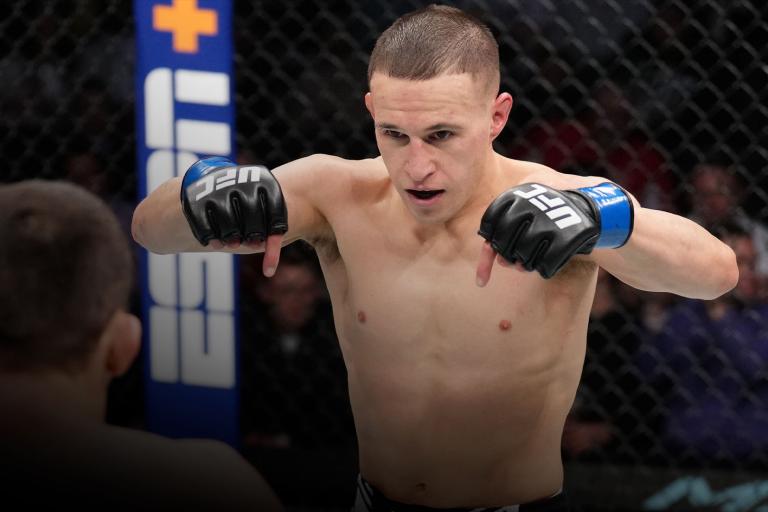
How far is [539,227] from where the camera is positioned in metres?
1.35

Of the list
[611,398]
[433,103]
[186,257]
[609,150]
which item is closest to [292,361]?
[186,257]

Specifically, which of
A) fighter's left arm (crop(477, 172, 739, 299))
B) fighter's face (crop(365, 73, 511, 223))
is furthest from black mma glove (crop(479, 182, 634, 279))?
fighter's face (crop(365, 73, 511, 223))

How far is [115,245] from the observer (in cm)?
95

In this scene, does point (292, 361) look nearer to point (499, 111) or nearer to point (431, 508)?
point (431, 508)

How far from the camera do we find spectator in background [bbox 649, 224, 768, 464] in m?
2.59

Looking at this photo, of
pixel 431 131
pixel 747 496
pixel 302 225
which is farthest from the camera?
pixel 747 496

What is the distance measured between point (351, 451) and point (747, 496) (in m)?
0.92

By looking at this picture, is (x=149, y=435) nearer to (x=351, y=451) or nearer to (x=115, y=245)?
(x=115, y=245)

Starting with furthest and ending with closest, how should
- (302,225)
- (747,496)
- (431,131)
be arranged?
(747,496) < (302,225) < (431,131)

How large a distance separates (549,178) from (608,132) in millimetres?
1032

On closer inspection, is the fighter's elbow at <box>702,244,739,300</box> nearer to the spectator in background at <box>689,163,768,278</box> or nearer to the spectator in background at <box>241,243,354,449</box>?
the spectator in background at <box>689,163,768,278</box>

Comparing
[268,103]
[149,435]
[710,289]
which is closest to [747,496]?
[710,289]

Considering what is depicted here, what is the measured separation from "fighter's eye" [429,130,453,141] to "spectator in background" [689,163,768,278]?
1.20 m

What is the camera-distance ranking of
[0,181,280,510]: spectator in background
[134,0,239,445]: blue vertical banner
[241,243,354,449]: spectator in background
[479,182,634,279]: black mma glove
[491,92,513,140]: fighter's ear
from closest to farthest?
[0,181,280,510]: spectator in background
[479,182,634,279]: black mma glove
[491,92,513,140]: fighter's ear
[134,0,239,445]: blue vertical banner
[241,243,354,449]: spectator in background
